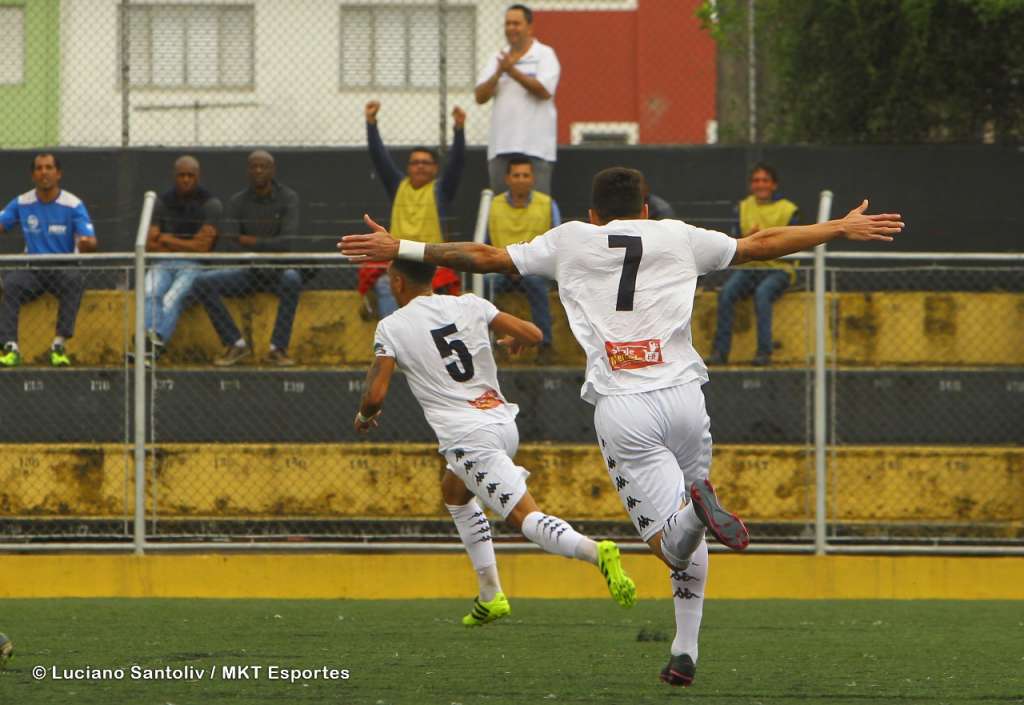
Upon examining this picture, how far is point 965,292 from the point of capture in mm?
14117

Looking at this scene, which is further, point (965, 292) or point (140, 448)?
point (965, 292)

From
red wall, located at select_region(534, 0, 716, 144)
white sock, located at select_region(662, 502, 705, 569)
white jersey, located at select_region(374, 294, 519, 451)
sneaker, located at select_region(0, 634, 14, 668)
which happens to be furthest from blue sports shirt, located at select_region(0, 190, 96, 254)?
red wall, located at select_region(534, 0, 716, 144)

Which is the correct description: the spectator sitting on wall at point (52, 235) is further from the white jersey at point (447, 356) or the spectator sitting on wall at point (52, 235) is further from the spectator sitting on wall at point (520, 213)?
the white jersey at point (447, 356)

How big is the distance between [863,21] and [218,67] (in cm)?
787

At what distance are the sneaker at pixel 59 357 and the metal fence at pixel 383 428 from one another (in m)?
0.10

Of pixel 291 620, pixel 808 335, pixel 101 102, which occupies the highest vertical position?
pixel 101 102

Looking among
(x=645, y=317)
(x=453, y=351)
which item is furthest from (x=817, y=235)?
(x=453, y=351)

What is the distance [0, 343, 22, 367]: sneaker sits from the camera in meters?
13.3

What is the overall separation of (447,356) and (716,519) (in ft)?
10.8

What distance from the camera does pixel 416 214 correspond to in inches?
555

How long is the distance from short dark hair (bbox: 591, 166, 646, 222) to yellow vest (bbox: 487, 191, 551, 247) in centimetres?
617

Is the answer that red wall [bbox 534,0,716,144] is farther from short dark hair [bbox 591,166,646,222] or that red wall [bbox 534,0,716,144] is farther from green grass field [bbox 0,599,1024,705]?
short dark hair [bbox 591,166,646,222]

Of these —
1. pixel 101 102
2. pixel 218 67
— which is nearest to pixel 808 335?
pixel 101 102

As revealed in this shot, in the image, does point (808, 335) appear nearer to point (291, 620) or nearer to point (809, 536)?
point (809, 536)
